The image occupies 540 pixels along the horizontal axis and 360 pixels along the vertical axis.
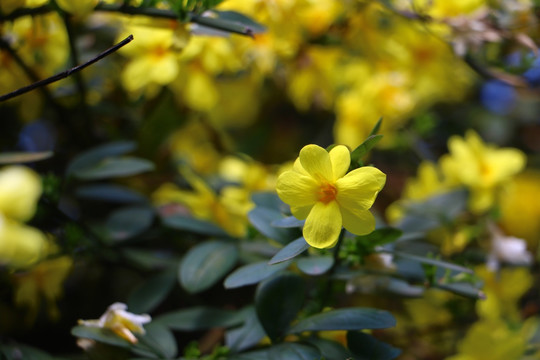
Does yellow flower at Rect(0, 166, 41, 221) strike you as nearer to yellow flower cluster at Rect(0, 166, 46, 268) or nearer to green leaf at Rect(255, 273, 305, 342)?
yellow flower cluster at Rect(0, 166, 46, 268)

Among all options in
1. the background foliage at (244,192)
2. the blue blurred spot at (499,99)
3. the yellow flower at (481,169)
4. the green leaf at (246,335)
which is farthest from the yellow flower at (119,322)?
the blue blurred spot at (499,99)

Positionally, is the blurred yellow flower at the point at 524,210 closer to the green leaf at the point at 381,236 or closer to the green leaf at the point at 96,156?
the green leaf at the point at 381,236

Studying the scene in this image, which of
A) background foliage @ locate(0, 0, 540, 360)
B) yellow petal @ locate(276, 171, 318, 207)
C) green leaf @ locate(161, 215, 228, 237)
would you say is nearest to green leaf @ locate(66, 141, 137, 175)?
background foliage @ locate(0, 0, 540, 360)

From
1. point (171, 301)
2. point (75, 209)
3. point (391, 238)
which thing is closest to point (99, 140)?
point (75, 209)

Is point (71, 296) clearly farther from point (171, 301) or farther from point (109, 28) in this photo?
point (109, 28)

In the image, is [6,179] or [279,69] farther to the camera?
[279,69]

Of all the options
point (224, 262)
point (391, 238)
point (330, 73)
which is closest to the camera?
point (391, 238)

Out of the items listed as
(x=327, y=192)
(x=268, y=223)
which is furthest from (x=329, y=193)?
(x=268, y=223)
